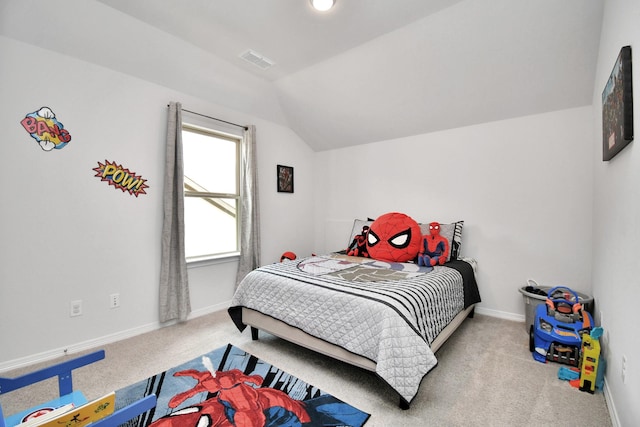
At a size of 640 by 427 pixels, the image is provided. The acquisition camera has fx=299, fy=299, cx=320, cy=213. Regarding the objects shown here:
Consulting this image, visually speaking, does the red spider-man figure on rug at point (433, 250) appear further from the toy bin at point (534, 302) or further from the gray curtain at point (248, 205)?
the gray curtain at point (248, 205)

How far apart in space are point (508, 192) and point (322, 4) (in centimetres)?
244

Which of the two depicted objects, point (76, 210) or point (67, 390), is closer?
point (67, 390)

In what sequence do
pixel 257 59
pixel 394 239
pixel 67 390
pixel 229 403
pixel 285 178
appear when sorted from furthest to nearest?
pixel 285 178, pixel 394 239, pixel 257 59, pixel 229 403, pixel 67 390

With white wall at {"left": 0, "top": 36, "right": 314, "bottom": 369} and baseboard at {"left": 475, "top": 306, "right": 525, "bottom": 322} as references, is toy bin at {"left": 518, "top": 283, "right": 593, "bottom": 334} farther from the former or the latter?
white wall at {"left": 0, "top": 36, "right": 314, "bottom": 369}

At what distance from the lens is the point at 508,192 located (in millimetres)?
3012

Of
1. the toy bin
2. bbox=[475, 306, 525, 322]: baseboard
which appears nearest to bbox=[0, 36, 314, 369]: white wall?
bbox=[475, 306, 525, 322]: baseboard

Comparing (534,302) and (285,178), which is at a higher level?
(285,178)

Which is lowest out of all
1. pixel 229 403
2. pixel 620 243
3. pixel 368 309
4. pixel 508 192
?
pixel 229 403

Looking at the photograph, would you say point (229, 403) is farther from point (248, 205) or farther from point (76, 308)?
point (248, 205)

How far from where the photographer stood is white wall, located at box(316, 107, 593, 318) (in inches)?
106

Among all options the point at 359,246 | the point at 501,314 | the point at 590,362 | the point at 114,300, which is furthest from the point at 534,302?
the point at 114,300

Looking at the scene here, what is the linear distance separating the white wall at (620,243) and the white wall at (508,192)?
0.60 metres

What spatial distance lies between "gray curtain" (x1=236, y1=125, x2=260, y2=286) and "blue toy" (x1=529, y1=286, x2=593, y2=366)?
2.76m

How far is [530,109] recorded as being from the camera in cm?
284
